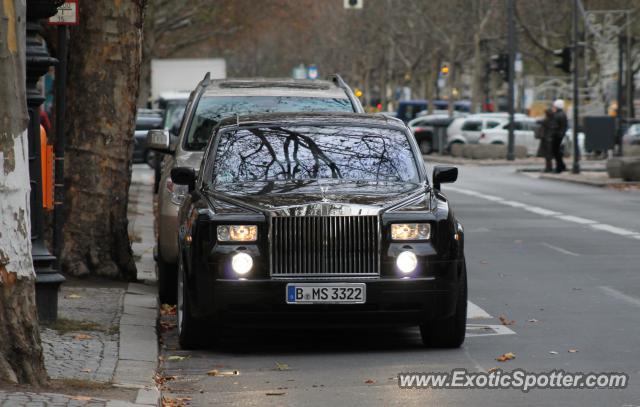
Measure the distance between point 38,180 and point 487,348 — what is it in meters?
3.19

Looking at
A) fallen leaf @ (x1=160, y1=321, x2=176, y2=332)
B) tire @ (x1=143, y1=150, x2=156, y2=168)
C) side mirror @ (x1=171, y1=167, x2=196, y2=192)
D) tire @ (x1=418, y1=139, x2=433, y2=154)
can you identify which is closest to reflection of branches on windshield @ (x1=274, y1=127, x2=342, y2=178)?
side mirror @ (x1=171, y1=167, x2=196, y2=192)

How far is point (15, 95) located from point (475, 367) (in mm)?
3418

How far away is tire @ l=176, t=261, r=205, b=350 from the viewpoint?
11.1 metres

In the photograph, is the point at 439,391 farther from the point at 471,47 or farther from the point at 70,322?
the point at 471,47

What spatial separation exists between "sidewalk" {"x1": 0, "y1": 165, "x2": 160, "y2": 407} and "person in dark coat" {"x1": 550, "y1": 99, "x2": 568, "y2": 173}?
27.5 m

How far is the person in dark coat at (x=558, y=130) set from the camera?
141 ft

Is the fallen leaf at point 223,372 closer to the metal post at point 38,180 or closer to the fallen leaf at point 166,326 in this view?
the metal post at point 38,180

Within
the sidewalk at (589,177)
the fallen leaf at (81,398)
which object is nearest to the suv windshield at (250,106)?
the fallen leaf at (81,398)

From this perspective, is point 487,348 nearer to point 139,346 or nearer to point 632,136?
point 139,346

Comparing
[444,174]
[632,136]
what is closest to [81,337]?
[444,174]

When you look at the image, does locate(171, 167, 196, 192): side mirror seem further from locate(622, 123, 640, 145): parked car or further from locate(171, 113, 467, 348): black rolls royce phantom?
locate(622, 123, 640, 145): parked car

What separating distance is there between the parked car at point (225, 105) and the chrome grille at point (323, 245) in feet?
11.3

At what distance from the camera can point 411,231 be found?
10828 millimetres

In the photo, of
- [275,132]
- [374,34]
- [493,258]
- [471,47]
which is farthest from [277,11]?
[275,132]
